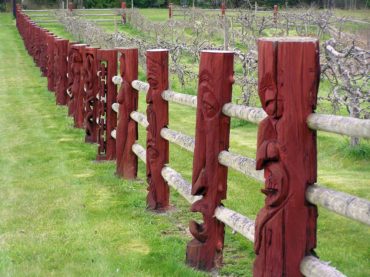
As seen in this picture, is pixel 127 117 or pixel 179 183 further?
pixel 127 117

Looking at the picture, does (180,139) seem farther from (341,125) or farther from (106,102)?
(106,102)

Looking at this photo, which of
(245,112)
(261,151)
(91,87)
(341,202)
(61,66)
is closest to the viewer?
(341,202)

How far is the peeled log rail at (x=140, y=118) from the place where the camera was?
6909 millimetres

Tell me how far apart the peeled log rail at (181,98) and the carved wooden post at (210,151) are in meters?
0.55

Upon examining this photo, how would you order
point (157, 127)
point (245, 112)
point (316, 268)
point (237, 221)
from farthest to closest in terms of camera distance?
point (157, 127) → point (237, 221) → point (245, 112) → point (316, 268)

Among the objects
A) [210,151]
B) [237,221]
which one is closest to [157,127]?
[210,151]

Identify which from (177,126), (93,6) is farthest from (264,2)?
(177,126)

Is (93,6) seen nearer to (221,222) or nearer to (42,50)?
(42,50)

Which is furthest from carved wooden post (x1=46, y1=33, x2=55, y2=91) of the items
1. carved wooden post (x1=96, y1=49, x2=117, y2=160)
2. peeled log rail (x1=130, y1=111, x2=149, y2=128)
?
peeled log rail (x1=130, y1=111, x2=149, y2=128)

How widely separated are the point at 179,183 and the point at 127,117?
208 centimetres

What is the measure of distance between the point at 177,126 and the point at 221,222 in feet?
25.3

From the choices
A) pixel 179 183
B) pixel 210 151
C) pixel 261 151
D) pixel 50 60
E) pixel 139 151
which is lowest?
pixel 50 60

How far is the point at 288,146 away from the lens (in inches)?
135

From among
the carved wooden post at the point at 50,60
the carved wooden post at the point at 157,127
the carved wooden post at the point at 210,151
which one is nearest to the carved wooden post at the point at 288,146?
the carved wooden post at the point at 210,151
